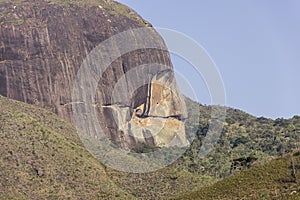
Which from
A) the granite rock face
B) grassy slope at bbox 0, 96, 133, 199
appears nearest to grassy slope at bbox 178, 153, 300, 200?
grassy slope at bbox 0, 96, 133, 199

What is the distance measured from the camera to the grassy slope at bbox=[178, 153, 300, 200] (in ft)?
187

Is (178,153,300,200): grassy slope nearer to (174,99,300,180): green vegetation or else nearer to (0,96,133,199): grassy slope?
(0,96,133,199): grassy slope

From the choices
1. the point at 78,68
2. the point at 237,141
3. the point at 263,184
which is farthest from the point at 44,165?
the point at 237,141

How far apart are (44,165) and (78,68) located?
1376 inches

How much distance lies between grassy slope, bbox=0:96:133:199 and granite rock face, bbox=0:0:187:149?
44.7 ft

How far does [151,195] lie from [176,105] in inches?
1928

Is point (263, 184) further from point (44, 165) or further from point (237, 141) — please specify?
point (237, 141)

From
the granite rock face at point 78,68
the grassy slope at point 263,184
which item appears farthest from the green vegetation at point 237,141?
the grassy slope at point 263,184

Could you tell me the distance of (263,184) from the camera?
59.8 meters

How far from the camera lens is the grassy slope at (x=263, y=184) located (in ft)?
187

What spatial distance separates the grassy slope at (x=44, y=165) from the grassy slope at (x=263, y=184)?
3214 centimetres

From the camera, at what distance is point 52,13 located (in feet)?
436

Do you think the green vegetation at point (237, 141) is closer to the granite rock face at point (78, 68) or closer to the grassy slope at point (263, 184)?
the granite rock face at point (78, 68)

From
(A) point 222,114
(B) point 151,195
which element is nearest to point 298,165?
(B) point 151,195
